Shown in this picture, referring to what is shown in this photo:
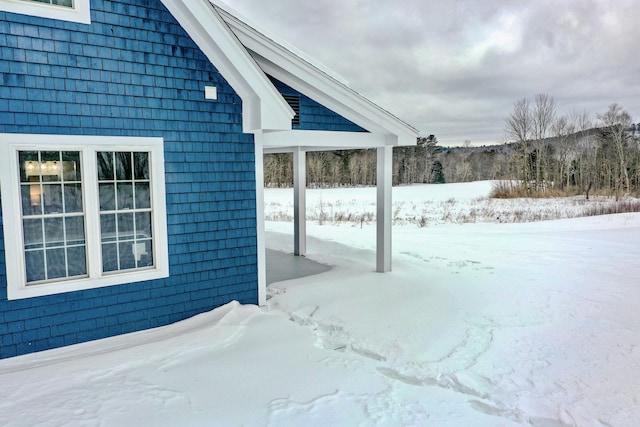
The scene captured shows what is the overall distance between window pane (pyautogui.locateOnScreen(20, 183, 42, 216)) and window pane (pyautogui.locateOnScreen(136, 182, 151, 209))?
1030 millimetres

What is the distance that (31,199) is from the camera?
4.69 m

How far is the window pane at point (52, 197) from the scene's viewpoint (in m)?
4.75

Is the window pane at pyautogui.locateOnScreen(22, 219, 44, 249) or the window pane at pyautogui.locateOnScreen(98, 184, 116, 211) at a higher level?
the window pane at pyautogui.locateOnScreen(98, 184, 116, 211)

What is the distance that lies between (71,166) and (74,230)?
738 millimetres

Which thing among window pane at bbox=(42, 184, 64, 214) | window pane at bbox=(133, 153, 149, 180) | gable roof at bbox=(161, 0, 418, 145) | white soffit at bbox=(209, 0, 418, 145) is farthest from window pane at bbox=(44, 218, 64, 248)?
white soffit at bbox=(209, 0, 418, 145)

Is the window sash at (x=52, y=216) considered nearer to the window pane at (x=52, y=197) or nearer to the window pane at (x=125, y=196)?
the window pane at (x=52, y=197)

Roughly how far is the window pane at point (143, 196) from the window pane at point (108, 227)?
13.2 inches

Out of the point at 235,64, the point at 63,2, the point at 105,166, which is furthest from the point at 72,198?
the point at 235,64

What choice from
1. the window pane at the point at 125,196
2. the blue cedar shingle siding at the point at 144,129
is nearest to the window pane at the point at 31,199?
the blue cedar shingle siding at the point at 144,129

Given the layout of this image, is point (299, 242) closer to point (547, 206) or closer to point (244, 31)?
point (244, 31)

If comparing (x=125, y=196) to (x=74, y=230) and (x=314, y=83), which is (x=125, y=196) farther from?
(x=314, y=83)

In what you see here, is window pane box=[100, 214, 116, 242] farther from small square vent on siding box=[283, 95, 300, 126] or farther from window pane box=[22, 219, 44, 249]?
small square vent on siding box=[283, 95, 300, 126]

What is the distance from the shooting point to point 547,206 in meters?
24.6

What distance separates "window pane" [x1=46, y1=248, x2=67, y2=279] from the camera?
482 cm
